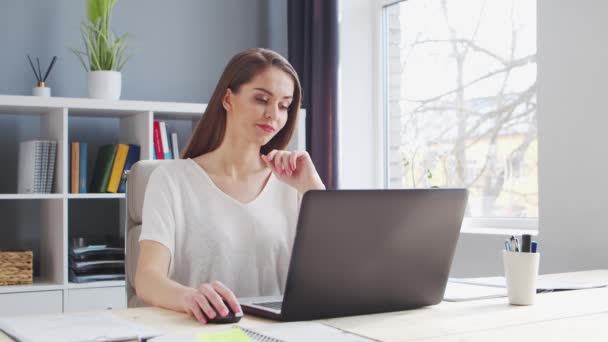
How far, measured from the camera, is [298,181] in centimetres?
202

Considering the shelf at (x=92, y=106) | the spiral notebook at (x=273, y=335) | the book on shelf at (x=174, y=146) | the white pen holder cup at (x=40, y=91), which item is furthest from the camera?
the book on shelf at (x=174, y=146)

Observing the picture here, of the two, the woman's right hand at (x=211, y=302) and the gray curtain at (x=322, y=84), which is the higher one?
the gray curtain at (x=322, y=84)

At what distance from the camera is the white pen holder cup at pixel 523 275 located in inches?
58.2

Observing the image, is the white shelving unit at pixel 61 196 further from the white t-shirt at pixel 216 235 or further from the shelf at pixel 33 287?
the white t-shirt at pixel 216 235

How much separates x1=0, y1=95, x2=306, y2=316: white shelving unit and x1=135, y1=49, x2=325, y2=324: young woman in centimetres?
120

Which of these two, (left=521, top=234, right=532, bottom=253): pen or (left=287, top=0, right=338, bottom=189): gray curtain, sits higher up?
(left=287, top=0, right=338, bottom=189): gray curtain

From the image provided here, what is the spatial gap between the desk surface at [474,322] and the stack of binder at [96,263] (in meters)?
1.77

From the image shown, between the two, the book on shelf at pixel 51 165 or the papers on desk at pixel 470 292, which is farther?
the book on shelf at pixel 51 165

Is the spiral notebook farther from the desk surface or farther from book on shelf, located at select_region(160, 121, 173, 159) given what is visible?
book on shelf, located at select_region(160, 121, 173, 159)

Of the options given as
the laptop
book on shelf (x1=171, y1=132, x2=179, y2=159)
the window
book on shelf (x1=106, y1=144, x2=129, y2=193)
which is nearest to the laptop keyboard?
the laptop

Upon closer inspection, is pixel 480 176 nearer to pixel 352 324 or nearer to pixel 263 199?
pixel 263 199

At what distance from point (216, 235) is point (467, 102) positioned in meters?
1.73

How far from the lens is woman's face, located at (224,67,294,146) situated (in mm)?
1982

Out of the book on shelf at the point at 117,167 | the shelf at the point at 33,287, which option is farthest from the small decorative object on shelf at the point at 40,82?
the shelf at the point at 33,287
